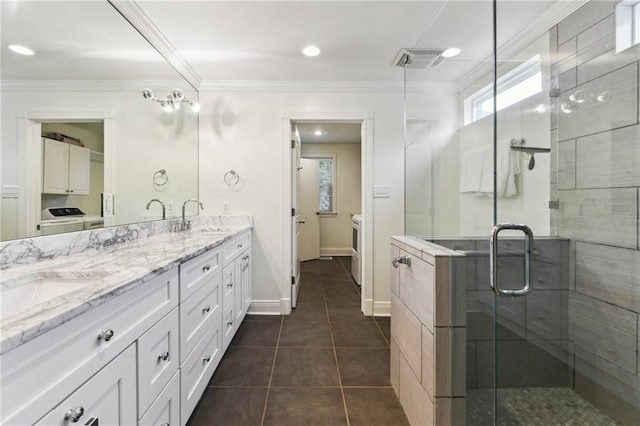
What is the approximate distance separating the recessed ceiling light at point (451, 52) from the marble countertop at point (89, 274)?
235 cm

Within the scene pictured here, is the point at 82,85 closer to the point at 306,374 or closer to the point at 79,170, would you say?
the point at 79,170

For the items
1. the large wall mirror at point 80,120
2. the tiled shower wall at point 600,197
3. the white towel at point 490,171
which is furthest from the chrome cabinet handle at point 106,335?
the tiled shower wall at point 600,197

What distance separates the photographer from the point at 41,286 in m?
1.00

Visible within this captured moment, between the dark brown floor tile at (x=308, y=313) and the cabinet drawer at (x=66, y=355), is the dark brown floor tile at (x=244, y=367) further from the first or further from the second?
the cabinet drawer at (x=66, y=355)

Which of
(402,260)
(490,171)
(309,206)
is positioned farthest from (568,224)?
(309,206)

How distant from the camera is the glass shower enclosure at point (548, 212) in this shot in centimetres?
136

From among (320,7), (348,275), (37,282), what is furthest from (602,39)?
(348,275)

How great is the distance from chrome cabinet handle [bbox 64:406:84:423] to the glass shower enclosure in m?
1.40

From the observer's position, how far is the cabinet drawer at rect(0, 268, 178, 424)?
53 cm

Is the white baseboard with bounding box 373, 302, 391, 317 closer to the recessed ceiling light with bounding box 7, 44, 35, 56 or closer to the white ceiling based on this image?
the white ceiling

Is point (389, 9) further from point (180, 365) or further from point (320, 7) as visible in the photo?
point (180, 365)

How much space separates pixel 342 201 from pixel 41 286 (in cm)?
489

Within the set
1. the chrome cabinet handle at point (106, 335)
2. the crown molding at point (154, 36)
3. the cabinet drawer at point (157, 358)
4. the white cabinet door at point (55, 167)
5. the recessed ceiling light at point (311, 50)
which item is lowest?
the cabinet drawer at point (157, 358)

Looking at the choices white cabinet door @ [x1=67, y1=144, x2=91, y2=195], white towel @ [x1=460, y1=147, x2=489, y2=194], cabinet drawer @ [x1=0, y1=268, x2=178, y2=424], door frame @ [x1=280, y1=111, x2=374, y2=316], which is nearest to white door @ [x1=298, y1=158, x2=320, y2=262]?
door frame @ [x1=280, y1=111, x2=374, y2=316]
